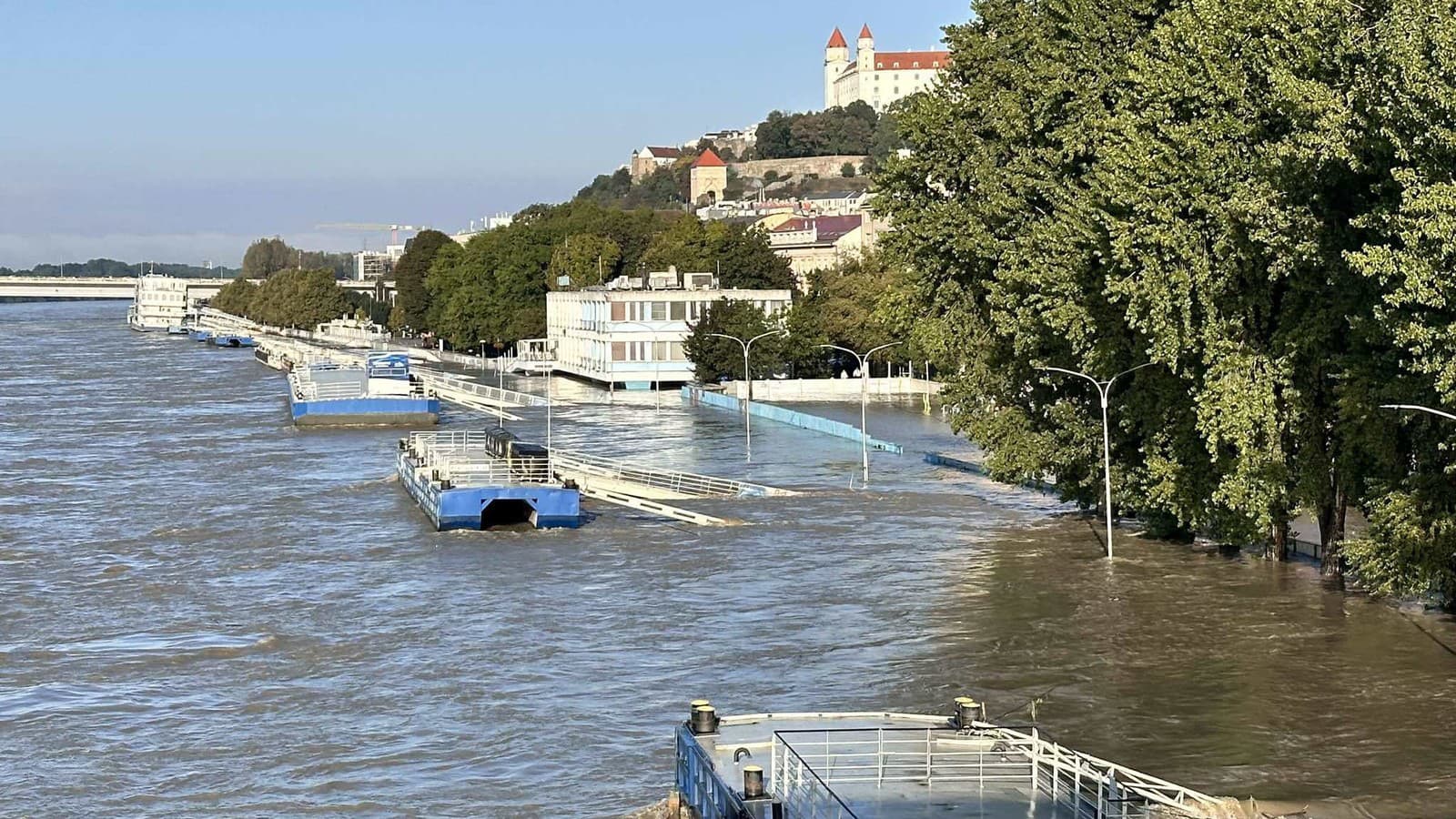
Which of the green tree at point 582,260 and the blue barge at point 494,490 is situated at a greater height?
the green tree at point 582,260

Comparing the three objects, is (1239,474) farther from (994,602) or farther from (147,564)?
(147,564)

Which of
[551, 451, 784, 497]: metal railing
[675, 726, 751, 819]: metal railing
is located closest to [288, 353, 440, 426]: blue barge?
[551, 451, 784, 497]: metal railing

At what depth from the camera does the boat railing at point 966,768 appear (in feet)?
82.3

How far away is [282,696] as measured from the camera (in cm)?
3700

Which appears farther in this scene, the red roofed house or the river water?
the red roofed house

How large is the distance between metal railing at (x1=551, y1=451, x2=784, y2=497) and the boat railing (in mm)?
39475

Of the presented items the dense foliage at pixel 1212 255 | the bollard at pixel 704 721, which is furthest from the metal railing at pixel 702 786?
the dense foliage at pixel 1212 255

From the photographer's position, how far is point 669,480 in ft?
235

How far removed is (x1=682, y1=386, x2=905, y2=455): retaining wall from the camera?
85.8 m

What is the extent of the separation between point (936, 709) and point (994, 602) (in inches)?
445

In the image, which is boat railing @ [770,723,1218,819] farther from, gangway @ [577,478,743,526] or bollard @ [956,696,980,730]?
gangway @ [577,478,743,526]

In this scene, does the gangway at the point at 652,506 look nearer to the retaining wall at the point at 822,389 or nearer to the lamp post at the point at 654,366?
the retaining wall at the point at 822,389

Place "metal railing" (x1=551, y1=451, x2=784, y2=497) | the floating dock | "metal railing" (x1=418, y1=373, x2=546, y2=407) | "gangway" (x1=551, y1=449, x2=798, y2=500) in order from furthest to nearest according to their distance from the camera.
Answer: "metal railing" (x1=418, y1=373, x2=546, y2=407) < "metal railing" (x1=551, y1=451, x2=784, y2=497) < "gangway" (x1=551, y1=449, x2=798, y2=500) < the floating dock

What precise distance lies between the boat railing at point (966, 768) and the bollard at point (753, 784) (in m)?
0.39
